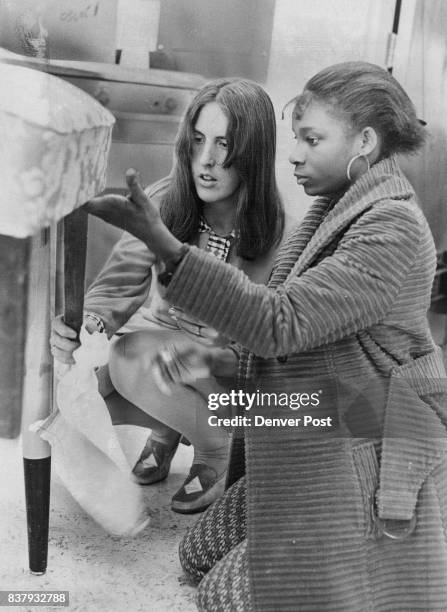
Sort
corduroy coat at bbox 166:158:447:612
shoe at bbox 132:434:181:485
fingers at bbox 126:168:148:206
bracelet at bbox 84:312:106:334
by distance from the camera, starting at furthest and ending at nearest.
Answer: shoe at bbox 132:434:181:485 < bracelet at bbox 84:312:106:334 < corduroy coat at bbox 166:158:447:612 < fingers at bbox 126:168:148:206

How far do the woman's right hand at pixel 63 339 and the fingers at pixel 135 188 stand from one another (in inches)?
10.2

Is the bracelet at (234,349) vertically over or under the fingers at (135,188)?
under

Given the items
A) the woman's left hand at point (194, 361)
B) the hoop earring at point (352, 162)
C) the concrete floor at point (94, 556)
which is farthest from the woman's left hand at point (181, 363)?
the hoop earring at point (352, 162)

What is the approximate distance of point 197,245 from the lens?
3.76 ft

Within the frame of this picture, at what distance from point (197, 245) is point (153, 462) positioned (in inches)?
13.8

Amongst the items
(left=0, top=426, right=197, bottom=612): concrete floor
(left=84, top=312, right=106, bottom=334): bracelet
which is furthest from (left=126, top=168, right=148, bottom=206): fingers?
(left=0, top=426, right=197, bottom=612): concrete floor

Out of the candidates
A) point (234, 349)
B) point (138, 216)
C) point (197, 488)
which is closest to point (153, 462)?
point (197, 488)

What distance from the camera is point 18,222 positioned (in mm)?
961

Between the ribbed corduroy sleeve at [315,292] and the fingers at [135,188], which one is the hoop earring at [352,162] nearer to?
the ribbed corduroy sleeve at [315,292]

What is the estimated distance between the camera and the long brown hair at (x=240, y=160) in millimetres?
1114

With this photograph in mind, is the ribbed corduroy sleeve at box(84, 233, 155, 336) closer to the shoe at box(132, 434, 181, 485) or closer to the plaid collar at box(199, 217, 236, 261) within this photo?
the plaid collar at box(199, 217, 236, 261)

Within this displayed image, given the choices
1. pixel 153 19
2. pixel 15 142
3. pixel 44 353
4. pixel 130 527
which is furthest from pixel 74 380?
pixel 153 19

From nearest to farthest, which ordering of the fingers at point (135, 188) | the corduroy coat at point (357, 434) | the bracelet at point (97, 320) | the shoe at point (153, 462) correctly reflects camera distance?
the fingers at point (135, 188) → the corduroy coat at point (357, 434) → the bracelet at point (97, 320) → the shoe at point (153, 462)

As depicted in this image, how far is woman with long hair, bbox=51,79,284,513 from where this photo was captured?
43.9 inches
